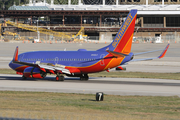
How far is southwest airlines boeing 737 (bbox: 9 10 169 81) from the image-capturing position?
38.7 metres

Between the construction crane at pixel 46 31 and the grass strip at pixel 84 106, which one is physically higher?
the construction crane at pixel 46 31

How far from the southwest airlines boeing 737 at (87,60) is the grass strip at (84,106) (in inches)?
321

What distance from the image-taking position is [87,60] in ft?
130

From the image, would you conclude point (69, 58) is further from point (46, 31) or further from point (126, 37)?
point (46, 31)

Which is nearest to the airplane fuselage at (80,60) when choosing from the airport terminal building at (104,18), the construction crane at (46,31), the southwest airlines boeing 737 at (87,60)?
the southwest airlines boeing 737 at (87,60)

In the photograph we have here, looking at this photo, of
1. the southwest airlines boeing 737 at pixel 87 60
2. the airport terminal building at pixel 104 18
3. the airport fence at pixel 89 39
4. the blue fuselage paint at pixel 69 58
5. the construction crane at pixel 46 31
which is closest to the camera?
the southwest airlines boeing 737 at pixel 87 60

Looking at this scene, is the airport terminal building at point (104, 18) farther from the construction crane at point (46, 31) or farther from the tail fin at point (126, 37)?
the tail fin at point (126, 37)

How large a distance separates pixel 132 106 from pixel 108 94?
6739mm

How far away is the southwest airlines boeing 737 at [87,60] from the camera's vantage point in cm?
3869

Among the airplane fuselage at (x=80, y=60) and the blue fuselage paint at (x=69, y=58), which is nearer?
the airplane fuselage at (x=80, y=60)

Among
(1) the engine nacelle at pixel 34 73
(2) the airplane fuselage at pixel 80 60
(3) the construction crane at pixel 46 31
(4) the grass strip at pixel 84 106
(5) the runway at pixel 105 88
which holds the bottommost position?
(5) the runway at pixel 105 88

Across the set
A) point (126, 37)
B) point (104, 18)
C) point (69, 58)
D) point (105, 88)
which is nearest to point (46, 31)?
point (104, 18)

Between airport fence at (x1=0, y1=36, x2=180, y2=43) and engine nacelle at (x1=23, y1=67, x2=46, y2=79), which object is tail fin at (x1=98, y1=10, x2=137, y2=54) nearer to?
engine nacelle at (x1=23, y1=67, x2=46, y2=79)

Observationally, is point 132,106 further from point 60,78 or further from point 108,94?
point 60,78
